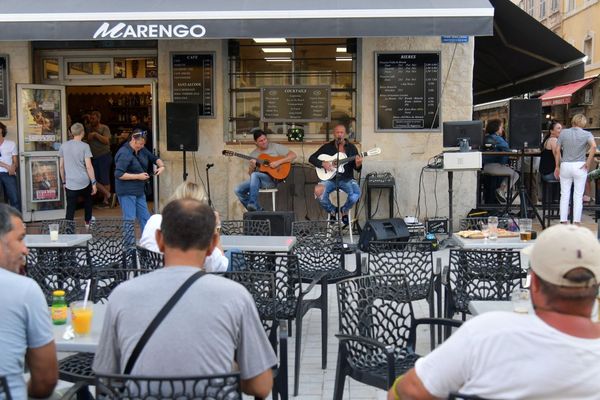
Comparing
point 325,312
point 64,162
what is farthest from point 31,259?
point 64,162

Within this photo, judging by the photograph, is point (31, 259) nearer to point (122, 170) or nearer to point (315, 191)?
point (122, 170)

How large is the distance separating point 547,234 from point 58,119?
1006cm

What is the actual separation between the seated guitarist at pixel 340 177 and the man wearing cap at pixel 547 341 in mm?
7418

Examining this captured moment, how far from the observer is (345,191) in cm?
953

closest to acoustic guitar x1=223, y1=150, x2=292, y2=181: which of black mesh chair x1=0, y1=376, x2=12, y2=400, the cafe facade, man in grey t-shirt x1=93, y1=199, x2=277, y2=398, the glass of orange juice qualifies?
the cafe facade

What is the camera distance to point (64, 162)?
9.46 meters

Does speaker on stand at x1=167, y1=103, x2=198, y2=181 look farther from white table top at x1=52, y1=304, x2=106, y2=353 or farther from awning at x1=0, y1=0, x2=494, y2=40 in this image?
white table top at x1=52, y1=304, x2=106, y2=353

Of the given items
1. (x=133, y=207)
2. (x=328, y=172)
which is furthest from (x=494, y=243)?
(x=133, y=207)

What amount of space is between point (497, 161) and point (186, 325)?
10.1 metres

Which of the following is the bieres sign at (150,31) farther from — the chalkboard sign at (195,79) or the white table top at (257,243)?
the white table top at (257,243)

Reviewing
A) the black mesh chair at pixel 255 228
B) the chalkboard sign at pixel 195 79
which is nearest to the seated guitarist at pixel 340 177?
the chalkboard sign at pixel 195 79

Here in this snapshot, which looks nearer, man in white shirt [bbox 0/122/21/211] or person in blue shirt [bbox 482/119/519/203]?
man in white shirt [bbox 0/122/21/211]

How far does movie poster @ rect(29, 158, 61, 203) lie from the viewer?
35.0 feet

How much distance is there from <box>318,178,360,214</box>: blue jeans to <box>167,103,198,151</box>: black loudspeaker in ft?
6.26
